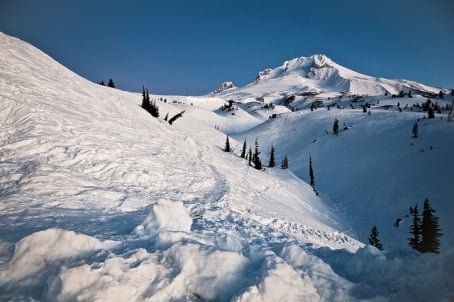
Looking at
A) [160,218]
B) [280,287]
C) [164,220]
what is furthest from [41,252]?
[280,287]

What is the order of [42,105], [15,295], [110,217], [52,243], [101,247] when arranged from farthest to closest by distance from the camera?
[42,105], [110,217], [101,247], [52,243], [15,295]

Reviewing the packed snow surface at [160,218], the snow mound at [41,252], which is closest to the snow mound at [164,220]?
the packed snow surface at [160,218]

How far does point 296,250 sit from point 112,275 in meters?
4.47

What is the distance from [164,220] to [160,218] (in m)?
0.15

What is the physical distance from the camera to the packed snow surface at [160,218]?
5.45 metres

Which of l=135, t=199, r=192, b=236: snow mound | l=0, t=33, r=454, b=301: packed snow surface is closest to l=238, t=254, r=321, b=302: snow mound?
l=0, t=33, r=454, b=301: packed snow surface

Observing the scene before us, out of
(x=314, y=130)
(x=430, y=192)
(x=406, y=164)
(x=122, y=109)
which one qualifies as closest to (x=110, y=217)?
(x=122, y=109)

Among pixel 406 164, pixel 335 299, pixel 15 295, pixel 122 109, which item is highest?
pixel 122 109

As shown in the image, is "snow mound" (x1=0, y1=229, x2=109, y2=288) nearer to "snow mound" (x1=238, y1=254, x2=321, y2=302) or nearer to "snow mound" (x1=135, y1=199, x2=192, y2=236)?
"snow mound" (x1=135, y1=199, x2=192, y2=236)

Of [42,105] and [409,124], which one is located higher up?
[409,124]

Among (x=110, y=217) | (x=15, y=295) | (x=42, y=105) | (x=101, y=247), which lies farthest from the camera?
(x=42, y=105)

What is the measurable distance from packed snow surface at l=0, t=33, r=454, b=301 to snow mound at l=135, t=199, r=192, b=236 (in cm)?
4

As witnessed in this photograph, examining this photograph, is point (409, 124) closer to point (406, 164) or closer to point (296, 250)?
point (406, 164)

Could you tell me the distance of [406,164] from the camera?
39.0 metres
